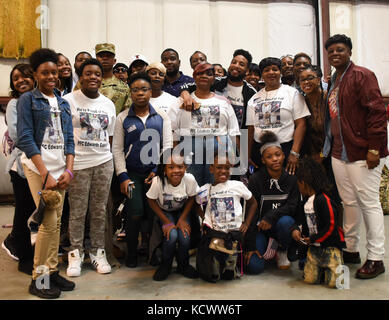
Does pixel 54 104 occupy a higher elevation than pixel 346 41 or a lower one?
lower

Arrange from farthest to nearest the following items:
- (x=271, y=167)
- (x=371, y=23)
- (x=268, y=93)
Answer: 1. (x=371, y=23)
2. (x=268, y=93)
3. (x=271, y=167)

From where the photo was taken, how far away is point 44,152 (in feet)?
7.82

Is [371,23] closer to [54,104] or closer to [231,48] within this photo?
[231,48]

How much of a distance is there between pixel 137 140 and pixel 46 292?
132 centimetres

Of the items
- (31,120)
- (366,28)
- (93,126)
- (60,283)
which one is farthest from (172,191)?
(366,28)

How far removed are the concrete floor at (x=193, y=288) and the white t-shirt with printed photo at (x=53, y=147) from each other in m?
0.84

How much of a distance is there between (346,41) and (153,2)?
4.34 meters

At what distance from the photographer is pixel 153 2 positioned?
631 cm

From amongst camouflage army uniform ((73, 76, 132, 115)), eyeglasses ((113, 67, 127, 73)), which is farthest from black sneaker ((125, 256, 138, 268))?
eyeglasses ((113, 67, 127, 73))

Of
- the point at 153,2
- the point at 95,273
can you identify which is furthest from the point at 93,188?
the point at 153,2

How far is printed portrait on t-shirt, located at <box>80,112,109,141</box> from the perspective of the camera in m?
2.80

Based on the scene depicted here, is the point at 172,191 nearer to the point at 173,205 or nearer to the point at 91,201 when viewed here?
the point at 173,205

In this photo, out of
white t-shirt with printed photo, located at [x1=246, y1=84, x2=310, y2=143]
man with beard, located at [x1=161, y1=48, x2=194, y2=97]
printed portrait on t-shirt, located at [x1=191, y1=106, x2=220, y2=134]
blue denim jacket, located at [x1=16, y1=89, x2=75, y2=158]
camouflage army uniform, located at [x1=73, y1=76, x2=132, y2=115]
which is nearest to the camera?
blue denim jacket, located at [x1=16, y1=89, x2=75, y2=158]

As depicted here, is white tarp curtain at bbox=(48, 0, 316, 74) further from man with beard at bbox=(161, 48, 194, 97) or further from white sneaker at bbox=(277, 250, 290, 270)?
white sneaker at bbox=(277, 250, 290, 270)
